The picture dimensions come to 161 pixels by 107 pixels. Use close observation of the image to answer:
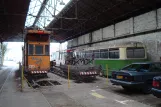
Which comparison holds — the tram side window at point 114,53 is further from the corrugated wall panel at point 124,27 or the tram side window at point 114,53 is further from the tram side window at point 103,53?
the corrugated wall panel at point 124,27

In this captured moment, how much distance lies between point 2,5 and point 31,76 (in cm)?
786

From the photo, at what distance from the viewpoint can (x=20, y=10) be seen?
71.2 feet

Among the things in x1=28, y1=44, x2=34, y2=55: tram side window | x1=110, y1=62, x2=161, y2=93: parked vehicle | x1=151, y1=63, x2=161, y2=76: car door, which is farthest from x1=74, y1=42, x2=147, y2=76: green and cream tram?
x1=28, y1=44, x2=34, y2=55: tram side window

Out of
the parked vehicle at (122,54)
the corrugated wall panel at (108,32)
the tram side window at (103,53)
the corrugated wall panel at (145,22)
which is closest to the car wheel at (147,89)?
the parked vehicle at (122,54)

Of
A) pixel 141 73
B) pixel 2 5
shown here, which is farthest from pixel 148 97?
pixel 2 5

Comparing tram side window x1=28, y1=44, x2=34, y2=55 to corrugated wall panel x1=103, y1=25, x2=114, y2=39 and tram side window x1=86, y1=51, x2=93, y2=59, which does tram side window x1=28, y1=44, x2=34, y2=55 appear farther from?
corrugated wall panel x1=103, y1=25, x2=114, y2=39

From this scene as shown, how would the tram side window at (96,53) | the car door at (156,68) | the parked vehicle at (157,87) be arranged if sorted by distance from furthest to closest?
the tram side window at (96,53)
the car door at (156,68)
the parked vehicle at (157,87)

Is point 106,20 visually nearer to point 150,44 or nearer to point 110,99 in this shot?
point 150,44

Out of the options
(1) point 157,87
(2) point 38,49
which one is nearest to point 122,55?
(2) point 38,49

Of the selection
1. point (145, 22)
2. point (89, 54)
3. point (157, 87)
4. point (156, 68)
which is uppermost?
point (145, 22)

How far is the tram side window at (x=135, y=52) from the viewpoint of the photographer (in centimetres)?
1576

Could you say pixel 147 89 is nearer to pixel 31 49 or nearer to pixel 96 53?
pixel 31 49

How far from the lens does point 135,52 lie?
629 inches

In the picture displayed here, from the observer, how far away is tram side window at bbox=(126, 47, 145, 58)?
621 inches
